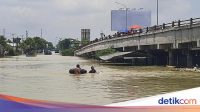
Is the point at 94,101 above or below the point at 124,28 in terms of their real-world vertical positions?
below

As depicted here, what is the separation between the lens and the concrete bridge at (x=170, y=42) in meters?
53.2

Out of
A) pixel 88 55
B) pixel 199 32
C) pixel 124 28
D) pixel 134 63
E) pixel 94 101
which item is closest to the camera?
pixel 94 101

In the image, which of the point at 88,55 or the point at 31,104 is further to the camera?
the point at 88,55

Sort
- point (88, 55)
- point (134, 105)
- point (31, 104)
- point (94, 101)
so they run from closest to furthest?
point (31, 104)
point (134, 105)
point (94, 101)
point (88, 55)

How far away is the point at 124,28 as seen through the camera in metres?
130

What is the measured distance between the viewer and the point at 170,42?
5806 cm

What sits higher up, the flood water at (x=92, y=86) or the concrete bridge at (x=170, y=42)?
the concrete bridge at (x=170, y=42)

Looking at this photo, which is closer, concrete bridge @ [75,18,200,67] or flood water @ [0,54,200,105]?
flood water @ [0,54,200,105]

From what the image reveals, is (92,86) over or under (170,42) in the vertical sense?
under

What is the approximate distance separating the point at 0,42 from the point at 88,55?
Result: 105 ft

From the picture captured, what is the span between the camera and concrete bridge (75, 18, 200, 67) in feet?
175

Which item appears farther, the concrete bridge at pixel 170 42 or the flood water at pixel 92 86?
the concrete bridge at pixel 170 42

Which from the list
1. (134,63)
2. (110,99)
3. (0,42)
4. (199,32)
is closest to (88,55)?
(0,42)

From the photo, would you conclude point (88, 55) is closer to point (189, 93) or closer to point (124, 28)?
point (124, 28)
